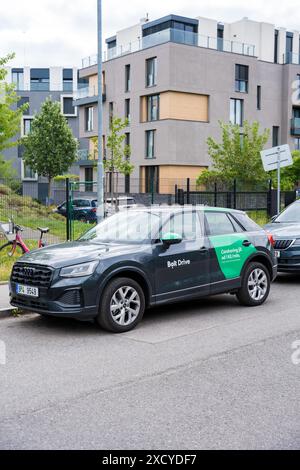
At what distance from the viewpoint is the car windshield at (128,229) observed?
8.23 m

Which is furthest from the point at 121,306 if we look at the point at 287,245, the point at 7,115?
the point at 7,115

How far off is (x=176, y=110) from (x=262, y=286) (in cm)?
3256

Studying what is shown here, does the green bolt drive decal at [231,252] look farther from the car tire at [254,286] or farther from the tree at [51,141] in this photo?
the tree at [51,141]

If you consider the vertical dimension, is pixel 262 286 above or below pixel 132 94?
below

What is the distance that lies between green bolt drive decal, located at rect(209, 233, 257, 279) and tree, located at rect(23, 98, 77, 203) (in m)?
42.3

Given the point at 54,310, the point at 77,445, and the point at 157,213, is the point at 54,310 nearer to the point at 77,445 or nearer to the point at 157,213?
the point at 157,213

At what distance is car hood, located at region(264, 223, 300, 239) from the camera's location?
39.1ft

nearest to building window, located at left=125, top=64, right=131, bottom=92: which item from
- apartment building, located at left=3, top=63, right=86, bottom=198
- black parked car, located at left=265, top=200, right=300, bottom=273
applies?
apartment building, located at left=3, top=63, right=86, bottom=198

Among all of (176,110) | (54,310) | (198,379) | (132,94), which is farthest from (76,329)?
(132,94)

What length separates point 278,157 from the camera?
55.5 feet

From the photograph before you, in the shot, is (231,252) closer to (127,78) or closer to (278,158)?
(278,158)

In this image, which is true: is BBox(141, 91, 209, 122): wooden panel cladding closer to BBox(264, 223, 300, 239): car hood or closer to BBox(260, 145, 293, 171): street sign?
BBox(260, 145, 293, 171): street sign

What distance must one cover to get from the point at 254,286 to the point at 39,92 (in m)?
67.4

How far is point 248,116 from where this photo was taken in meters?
45.4
